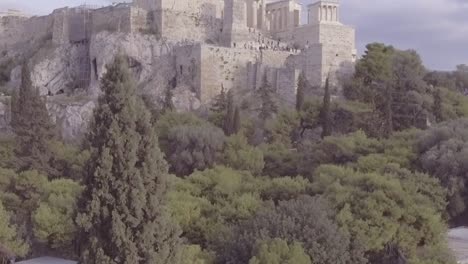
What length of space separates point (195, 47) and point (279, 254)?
21743mm

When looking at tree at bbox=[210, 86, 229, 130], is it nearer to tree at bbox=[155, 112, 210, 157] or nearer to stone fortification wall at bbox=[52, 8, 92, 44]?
tree at bbox=[155, 112, 210, 157]

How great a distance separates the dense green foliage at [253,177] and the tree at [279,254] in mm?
26

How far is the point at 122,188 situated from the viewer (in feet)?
34.8

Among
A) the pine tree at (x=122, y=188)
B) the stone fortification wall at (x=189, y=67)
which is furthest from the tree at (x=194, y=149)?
the pine tree at (x=122, y=188)

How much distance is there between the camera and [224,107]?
115 feet

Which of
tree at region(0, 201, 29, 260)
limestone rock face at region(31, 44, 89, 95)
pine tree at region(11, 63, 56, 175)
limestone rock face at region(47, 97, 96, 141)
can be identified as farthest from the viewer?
limestone rock face at region(31, 44, 89, 95)

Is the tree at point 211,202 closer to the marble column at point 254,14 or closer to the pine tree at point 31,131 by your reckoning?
the pine tree at point 31,131

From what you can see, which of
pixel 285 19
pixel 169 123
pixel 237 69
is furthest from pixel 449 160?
pixel 285 19

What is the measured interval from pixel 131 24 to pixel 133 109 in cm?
3034

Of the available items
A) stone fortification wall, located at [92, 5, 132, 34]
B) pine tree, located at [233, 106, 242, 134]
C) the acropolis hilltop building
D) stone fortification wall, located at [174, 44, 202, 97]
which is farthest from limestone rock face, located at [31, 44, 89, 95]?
pine tree, located at [233, 106, 242, 134]

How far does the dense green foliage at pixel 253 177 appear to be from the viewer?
10664 mm

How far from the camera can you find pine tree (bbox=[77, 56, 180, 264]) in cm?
1054

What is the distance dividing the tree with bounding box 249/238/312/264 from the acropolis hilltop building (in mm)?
19258

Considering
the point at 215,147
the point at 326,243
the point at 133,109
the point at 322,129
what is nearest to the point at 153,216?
the point at 133,109
